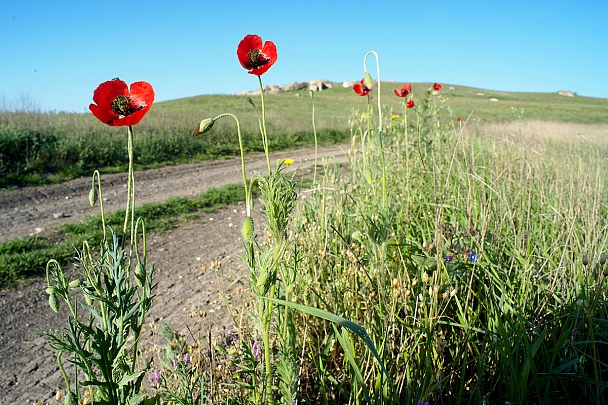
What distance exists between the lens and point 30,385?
7.35 ft

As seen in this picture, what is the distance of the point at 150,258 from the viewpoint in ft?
13.1

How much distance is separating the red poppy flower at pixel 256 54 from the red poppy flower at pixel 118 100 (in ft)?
1.22

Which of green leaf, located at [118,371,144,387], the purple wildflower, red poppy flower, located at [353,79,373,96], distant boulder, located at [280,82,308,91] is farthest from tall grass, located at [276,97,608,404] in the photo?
distant boulder, located at [280,82,308,91]

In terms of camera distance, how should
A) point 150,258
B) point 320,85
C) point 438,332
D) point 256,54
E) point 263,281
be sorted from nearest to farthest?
point 263,281, point 256,54, point 438,332, point 150,258, point 320,85

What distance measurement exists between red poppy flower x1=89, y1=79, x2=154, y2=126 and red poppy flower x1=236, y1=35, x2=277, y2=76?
371mm

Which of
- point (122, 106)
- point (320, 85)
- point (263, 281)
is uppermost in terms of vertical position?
point (320, 85)

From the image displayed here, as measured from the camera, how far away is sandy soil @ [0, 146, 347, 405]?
2.39m

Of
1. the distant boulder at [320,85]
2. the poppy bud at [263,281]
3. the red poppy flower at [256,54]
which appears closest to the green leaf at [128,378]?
the poppy bud at [263,281]

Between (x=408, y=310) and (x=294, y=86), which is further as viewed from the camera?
(x=294, y=86)

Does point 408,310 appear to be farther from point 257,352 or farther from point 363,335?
point 363,335

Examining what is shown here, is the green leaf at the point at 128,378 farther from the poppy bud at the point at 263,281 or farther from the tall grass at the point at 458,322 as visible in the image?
the tall grass at the point at 458,322

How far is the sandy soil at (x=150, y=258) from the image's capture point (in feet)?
7.83

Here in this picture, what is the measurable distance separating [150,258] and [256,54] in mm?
3042

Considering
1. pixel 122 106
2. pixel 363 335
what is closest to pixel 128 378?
pixel 363 335
